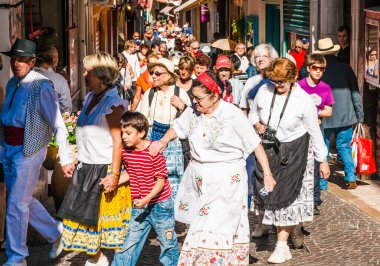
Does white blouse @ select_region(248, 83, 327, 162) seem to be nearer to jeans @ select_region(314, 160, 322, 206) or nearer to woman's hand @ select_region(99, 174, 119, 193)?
woman's hand @ select_region(99, 174, 119, 193)

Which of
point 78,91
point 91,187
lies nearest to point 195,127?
point 91,187

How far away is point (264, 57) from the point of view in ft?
32.6

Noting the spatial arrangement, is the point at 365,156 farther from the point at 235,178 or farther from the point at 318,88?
the point at 235,178

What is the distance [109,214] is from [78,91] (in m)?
11.7

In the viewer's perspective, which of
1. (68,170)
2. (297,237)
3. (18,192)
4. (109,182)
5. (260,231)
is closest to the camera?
(109,182)

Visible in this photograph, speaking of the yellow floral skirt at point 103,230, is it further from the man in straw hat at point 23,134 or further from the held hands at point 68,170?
the man in straw hat at point 23,134

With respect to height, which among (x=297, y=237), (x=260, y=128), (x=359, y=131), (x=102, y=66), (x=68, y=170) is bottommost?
(x=297, y=237)

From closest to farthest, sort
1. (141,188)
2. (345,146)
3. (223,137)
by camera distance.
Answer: (223,137) < (141,188) < (345,146)

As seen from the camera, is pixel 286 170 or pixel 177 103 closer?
pixel 286 170

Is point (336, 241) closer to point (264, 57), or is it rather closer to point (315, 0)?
point (264, 57)

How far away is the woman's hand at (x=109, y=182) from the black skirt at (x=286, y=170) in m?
1.61

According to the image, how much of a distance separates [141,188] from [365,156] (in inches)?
217

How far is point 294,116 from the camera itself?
8.42 meters

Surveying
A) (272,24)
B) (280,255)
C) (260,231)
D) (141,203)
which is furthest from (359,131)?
(272,24)
